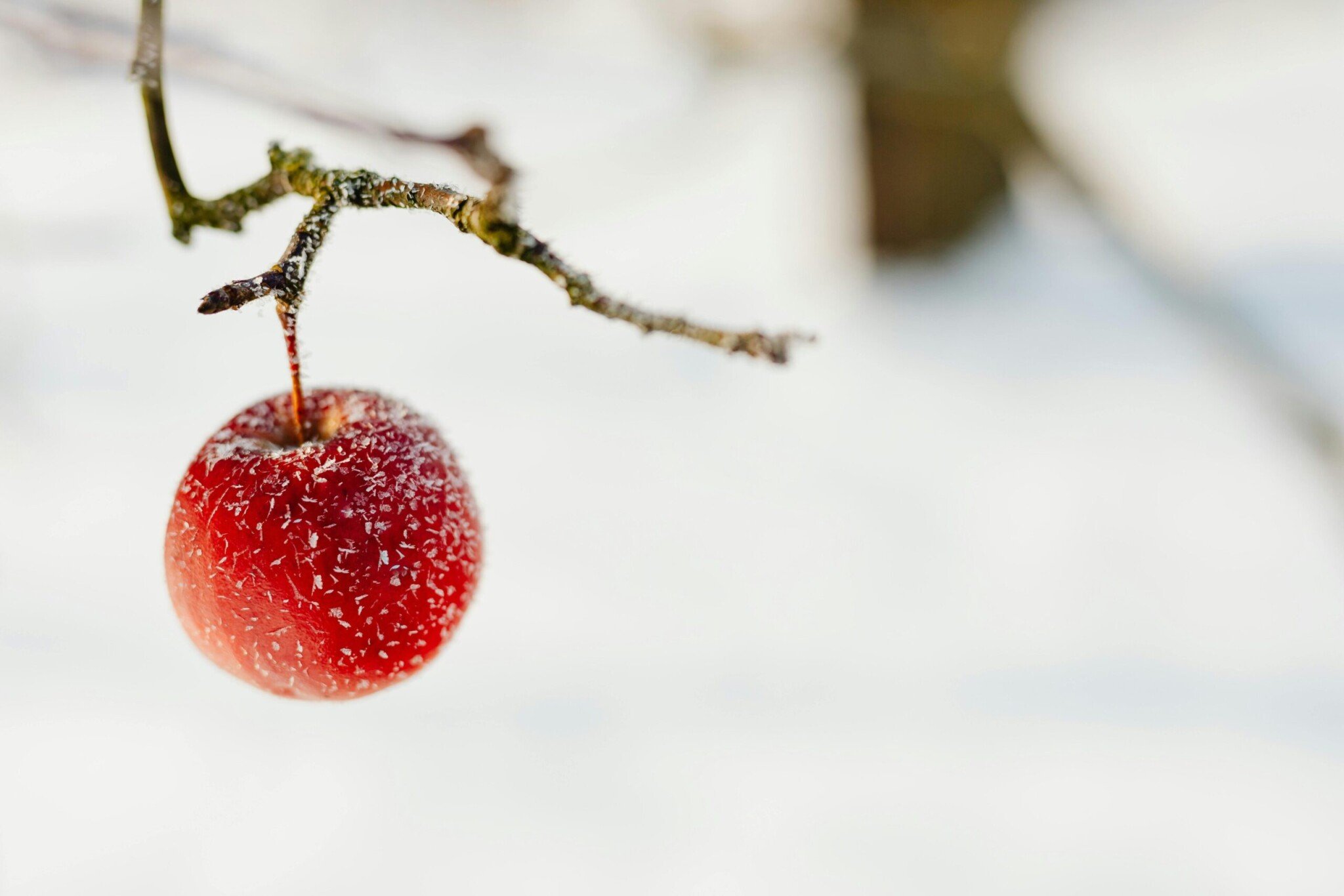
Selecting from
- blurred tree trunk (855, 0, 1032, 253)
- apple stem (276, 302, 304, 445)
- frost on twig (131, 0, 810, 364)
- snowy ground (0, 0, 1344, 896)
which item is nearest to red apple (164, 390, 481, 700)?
apple stem (276, 302, 304, 445)

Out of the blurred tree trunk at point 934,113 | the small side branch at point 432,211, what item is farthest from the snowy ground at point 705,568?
the small side branch at point 432,211

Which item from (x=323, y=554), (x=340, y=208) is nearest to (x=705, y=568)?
(x=323, y=554)

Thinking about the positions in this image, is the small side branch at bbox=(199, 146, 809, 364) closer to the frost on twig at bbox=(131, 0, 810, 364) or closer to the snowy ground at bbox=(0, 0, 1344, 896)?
the frost on twig at bbox=(131, 0, 810, 364)

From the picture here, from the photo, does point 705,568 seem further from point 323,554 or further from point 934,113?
point 323,554

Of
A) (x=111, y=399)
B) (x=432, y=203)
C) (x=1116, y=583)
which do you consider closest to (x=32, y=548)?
(x=111, y=399)

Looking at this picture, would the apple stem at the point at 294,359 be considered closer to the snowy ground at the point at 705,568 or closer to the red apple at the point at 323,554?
the red apple at the point at 323,554
